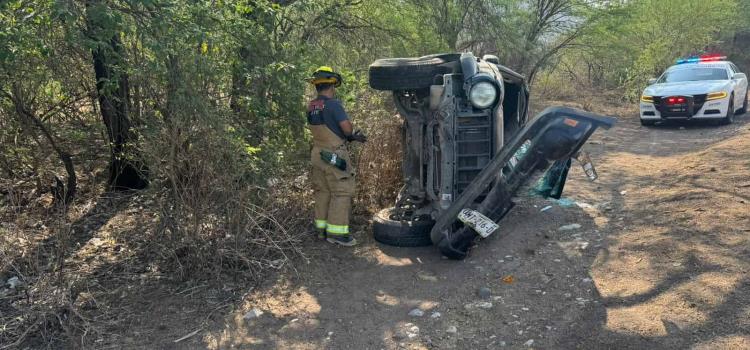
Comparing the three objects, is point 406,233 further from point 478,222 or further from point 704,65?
point 704,65

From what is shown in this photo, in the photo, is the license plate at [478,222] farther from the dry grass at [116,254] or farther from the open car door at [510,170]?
the dry grass at [116,254]

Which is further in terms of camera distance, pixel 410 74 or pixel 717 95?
pixel 717 95

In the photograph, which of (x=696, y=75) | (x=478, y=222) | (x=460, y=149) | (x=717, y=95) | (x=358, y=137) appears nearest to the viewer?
(x=478, y=222)

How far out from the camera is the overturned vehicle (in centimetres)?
413

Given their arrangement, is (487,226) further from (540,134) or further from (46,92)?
(46,92)

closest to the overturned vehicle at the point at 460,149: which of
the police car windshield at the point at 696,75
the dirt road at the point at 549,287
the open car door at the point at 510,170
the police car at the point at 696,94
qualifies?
the open car door at the point at 510,170

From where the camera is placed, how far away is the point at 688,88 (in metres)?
12.0

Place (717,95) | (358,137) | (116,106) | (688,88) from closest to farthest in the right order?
(358,137), (116,106), (717,95), (688,88)

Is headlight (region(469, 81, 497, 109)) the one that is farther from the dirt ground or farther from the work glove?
the dirt ground

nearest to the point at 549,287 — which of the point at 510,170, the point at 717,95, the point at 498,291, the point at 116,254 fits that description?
the point at 498,291

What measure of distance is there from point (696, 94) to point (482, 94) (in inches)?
371

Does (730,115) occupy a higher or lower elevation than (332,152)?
lower

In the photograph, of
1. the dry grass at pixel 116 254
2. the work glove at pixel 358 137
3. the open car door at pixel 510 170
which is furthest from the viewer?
the work glove at pixel 358 137

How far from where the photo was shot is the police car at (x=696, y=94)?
11.8m
